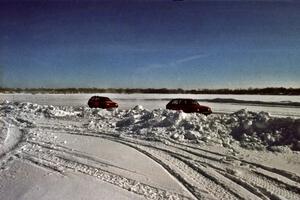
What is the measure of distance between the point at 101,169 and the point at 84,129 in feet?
28.8

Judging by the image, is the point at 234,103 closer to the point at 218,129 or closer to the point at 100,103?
the point at 100,103

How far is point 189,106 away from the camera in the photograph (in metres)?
29.3

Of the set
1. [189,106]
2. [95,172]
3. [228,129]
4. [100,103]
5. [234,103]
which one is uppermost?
[189,106]

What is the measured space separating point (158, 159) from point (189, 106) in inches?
650

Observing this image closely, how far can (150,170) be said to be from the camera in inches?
459

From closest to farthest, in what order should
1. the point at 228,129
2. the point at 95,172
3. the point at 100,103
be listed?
the point at 95,172 < the point at 228,129 < the point at 100,103

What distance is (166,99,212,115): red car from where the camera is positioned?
2870cm

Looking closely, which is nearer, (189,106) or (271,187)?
(271,187)

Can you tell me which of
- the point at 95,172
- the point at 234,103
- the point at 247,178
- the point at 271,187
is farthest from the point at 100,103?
the point at 271,187

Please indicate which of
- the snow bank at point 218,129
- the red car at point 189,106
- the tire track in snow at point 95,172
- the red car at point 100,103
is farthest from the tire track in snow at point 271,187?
the red car at point 100,103

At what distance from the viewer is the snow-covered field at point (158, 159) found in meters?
9.91

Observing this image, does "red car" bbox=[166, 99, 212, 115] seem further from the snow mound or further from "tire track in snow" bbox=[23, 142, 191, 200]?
"tire track in snow" bbox=[23, 142, 191, 200]

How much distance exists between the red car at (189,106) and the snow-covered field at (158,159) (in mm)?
7687

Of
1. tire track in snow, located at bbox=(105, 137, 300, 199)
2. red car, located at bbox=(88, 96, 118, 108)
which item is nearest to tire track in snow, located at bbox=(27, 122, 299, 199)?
tire track in snow, located at bbox=(105, 137, 300, 199)
